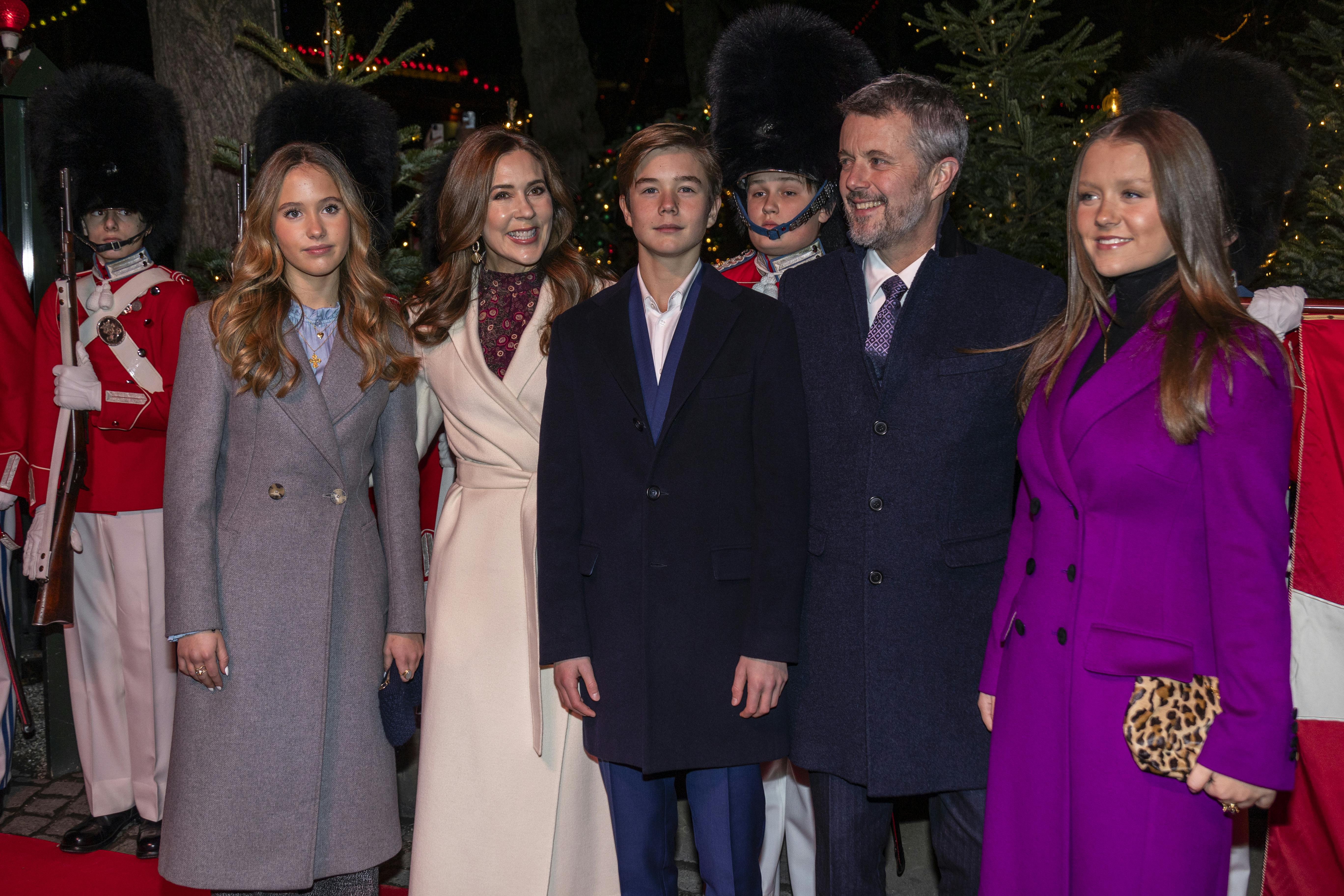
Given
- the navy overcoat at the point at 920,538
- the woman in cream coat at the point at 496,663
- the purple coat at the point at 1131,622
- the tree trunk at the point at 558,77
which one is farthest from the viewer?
the tree trunk at the point at 558,77

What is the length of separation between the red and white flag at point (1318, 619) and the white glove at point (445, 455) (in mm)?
2858

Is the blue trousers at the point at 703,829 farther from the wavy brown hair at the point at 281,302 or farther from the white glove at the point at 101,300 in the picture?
the white glove at the point at 101,300

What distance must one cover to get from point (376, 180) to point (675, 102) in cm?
1778

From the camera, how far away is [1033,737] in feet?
8.29

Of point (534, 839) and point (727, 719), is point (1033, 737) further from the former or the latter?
point (534, 839)

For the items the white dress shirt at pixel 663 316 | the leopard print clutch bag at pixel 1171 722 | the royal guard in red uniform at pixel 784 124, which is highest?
the royal guard in red uniform at pixel 784 124

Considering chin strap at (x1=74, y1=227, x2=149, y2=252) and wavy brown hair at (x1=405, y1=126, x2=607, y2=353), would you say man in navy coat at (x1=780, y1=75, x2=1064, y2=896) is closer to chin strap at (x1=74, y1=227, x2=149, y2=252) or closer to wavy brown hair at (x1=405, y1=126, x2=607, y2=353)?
wavy brown hair at (x1=405, y1=126, x2=607, y2=353)

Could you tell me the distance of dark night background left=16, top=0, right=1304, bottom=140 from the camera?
45.8ft

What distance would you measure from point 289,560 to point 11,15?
13.2 ft

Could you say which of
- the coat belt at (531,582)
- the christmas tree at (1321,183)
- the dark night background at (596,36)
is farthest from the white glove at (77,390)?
the dark night background at (596,36)

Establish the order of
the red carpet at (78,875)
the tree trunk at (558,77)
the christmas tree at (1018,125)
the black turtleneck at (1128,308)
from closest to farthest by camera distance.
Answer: the black turtleneck at (1128,308) < the red carpet at (78,875) < the christmas tree at (1018,125) < the tree trunk at (558,77)

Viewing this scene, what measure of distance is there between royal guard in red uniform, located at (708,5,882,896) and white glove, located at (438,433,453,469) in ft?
4.27

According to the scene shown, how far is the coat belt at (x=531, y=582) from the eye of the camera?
3352 millimetres

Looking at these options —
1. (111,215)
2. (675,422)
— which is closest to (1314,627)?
(675,422)
